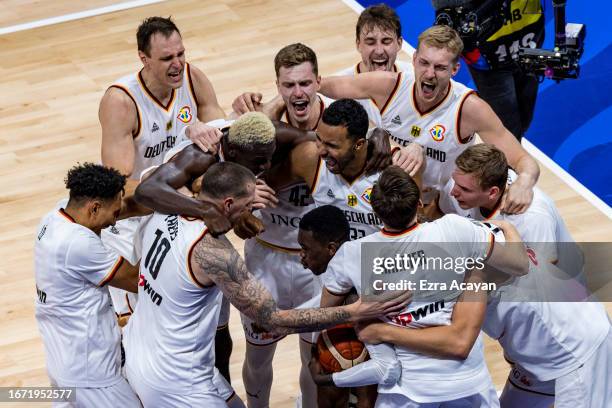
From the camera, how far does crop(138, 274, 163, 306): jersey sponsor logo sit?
525cm

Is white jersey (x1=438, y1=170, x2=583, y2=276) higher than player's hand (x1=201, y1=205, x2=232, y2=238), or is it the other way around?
player's hand (x1=201, y1=205, x2=232, y2=238)

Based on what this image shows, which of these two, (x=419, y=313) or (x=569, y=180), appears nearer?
(x=419, y=313)

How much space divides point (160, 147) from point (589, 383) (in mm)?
3070

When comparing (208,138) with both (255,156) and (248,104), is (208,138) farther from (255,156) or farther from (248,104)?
(248,104)

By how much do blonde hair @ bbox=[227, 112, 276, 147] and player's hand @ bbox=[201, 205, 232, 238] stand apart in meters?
0.52

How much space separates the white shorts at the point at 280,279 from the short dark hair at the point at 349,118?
1.01 m

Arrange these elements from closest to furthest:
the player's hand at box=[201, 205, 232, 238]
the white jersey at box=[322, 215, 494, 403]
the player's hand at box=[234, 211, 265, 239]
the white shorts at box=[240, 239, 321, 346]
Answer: the white jersey at box=[322, 215, 494, 403]
the player's hand at box=[201, 205, 232, 238]
the player's hand at box=[234, 211, 265, 239]
the white shorts at box=[240, 239, 321, 346]

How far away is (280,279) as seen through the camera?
632 centimetres

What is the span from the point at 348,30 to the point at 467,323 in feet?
21.1

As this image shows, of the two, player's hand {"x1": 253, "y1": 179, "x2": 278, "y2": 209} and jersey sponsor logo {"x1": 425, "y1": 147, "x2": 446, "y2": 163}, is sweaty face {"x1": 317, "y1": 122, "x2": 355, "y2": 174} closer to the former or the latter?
player's hand {"x1": 253, "y1": 179, "x2": 278, "y2": 209}

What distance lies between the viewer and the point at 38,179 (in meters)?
9.12

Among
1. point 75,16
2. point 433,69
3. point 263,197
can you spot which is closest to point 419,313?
point 263,197

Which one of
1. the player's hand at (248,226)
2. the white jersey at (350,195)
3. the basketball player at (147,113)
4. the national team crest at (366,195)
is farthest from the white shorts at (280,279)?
the player's hand at (248,226)

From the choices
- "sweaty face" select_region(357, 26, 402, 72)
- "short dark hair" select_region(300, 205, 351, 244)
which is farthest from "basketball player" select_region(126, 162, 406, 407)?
"sweaty face" select_region(357, 26, 402, 72)
